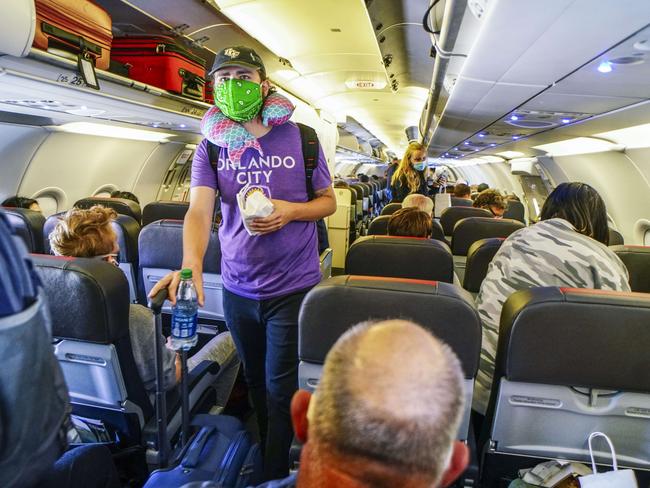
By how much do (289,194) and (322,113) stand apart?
6344 millimetres

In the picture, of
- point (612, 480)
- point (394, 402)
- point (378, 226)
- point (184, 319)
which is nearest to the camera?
point (394, 402)

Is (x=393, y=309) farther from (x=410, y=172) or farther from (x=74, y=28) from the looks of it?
(x=410, y=172)

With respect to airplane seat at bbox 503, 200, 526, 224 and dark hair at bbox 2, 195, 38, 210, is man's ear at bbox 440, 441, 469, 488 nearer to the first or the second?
dark hair at bbox 2, 195, 38, 210

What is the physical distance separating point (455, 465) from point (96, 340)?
1492 millimetres

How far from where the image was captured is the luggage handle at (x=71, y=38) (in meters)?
2.78

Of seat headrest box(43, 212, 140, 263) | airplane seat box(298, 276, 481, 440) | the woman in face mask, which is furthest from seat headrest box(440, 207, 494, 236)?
airplane seat box(298, 276, 481, 440)

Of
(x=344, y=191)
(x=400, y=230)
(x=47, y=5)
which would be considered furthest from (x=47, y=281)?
(x=344, y=191)

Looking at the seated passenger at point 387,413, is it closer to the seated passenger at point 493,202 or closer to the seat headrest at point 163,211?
the seat headrest at point 163,211

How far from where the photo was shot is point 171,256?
308cm

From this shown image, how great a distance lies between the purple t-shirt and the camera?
200cm

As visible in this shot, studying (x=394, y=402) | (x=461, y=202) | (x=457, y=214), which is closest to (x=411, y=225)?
(x=457, y=214)

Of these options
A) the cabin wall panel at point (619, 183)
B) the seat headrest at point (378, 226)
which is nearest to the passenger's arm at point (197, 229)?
the seat headrest at point (378, 226)

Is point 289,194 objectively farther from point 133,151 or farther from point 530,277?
point 133,151

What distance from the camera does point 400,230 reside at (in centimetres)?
350
